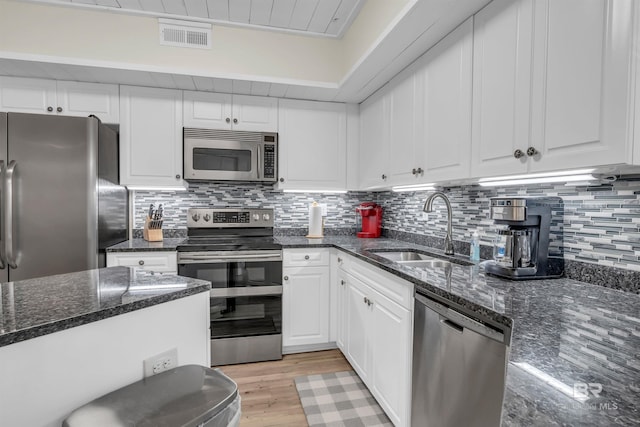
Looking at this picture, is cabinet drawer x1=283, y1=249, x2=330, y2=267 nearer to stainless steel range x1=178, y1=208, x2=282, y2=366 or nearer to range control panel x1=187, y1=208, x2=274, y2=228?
stainless steel range x1=178, y1=208, x2=282, y2=366

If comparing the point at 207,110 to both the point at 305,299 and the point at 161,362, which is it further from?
the point at 161,362

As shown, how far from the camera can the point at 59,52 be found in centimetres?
246

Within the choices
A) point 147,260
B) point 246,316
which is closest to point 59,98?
point 147,260

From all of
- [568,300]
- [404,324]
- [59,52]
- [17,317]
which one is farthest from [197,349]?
[59,52]

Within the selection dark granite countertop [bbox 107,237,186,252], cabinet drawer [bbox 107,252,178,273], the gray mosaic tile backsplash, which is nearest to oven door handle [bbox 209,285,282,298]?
cabinet drawer [bbox 107,252,178,273]

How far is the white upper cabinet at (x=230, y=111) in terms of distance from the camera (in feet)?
9.30

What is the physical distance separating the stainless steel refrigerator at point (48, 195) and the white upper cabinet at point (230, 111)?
77cm

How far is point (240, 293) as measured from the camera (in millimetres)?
2590

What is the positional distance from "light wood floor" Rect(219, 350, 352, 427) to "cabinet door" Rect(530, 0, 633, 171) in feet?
6.06

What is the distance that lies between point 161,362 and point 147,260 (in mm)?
1635

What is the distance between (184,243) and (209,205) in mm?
566

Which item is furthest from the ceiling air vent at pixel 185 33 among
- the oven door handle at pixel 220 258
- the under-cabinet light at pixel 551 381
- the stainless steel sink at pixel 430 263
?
the under-cabinet light at pixel 551 381

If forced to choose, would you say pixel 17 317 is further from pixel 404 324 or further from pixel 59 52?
pixel 59 52

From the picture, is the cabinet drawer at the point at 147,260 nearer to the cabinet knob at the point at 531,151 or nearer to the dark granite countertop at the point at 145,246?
the dark granite countertop at the point at 145,246
